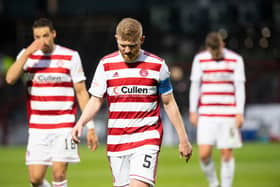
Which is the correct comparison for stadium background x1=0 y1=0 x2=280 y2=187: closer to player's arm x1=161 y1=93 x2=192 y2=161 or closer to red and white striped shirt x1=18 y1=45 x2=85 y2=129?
red and white striped shirt x1=18 y1=45 x2=85 y2=129

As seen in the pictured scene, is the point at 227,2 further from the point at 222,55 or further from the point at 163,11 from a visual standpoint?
the point at 222,55

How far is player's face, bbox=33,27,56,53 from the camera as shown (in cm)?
934

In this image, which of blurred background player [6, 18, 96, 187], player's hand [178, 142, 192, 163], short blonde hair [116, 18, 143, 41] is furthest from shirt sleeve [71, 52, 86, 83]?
player's hand [178, 142, 192, 163]

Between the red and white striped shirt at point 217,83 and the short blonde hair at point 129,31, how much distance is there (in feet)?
15.6

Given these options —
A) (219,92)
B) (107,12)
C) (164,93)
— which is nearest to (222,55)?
(219,92)

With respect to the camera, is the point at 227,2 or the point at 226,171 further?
the point at 227,2

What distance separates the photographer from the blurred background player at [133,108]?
760cm

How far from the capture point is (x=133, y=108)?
7621mm

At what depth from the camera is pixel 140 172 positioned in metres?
7.45

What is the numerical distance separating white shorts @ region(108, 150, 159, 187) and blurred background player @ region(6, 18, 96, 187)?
5.97 ft

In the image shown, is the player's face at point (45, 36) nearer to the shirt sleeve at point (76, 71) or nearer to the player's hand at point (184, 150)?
the shirt sleeve at point (76, 71)

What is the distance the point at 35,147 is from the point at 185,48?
2388 centimetres

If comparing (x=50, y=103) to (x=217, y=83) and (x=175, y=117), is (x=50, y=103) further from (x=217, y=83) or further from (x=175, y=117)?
(x=217, y=83)

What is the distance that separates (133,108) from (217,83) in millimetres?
4504
